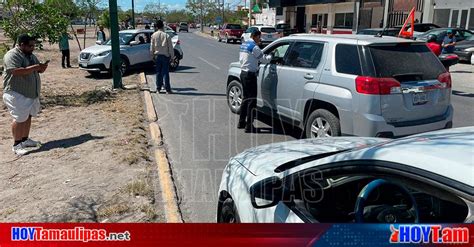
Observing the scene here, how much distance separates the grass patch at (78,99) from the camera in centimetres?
998

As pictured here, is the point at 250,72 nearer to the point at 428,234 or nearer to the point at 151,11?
the point at 428,234

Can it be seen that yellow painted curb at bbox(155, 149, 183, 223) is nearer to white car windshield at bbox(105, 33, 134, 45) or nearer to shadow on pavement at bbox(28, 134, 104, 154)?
shadow on pavement at bbox(28, 134, 104, 154)

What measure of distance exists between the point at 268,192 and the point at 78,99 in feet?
29.7

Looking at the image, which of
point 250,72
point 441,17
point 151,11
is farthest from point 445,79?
point 151,11

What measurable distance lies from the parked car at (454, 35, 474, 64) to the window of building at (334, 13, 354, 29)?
2345cm

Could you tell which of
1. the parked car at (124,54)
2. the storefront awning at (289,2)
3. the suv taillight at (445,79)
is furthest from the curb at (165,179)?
the storefront awning at (289,2)

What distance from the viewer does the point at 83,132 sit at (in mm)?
7324

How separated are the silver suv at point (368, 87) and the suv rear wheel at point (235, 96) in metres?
2.09

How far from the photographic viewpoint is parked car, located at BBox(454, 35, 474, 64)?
17.9m

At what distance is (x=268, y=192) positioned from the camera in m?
2.56

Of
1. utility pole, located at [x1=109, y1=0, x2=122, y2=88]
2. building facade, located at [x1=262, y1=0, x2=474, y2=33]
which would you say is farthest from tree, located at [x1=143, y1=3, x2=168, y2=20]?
utility pole, located at [x1=109, y1=0, x2=122, y2=88]

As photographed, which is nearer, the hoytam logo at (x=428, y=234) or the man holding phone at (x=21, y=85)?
the hoytam logo at (x=428, y=234)

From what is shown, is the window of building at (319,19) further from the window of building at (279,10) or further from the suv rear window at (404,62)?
the suv rear window at (404,62)

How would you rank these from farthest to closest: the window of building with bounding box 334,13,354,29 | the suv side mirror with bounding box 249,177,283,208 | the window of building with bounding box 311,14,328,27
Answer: the window of building with bounding box 311,14,328,27, the window of building with bounding box 334,13,354,29, the suv side mirror with bounding box 249,177,283,208
